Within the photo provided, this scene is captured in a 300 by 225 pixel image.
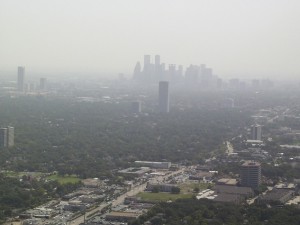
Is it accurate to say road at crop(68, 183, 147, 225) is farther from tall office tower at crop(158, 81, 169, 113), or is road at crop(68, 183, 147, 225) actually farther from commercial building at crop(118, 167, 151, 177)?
tall office tower at crop(158, 81, 169, 113)

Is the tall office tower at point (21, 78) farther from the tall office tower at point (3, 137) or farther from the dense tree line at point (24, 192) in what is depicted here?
the dense tree line at point (24, 192)

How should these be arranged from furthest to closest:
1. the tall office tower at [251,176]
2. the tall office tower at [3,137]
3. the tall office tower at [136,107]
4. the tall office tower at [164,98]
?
the tall office tower at [164,98]
the tall office tower at [136,107]
the tall office tower at [3,137]
the tall office tower at [251,176]

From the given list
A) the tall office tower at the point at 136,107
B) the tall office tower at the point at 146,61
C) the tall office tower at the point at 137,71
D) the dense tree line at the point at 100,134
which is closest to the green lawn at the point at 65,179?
the dense tree line at the point at 100,134

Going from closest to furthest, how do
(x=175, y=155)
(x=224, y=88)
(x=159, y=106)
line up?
(x=175, y=155) < (x=159, y=106) < (x=224, y=88)

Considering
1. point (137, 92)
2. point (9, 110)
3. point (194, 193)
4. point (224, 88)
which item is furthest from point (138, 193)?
point (224, 88)

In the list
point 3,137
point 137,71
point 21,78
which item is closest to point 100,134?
point 3,137

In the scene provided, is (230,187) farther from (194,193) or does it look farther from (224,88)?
(224,88)

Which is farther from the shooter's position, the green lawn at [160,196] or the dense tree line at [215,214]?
the green lawn at [160,196]

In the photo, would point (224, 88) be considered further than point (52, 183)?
Yes

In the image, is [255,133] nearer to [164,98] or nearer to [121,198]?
[164,98]

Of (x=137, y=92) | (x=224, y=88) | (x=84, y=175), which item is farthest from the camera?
(x=224, y=88)
